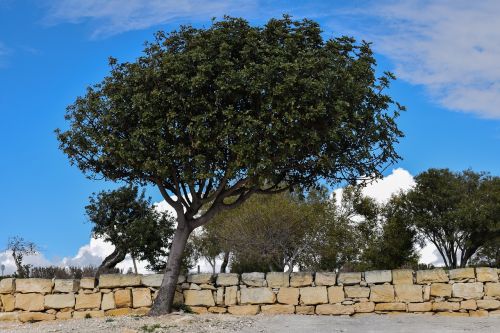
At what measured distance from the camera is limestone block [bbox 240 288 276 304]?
20.1 metres

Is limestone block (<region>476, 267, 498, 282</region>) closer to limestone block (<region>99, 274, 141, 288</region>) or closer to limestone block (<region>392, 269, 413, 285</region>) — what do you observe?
limestone block (<region>392, 269, 413, 285</region>)

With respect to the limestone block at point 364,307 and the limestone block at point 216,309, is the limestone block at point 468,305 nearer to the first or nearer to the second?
the limestone block at point 364,307

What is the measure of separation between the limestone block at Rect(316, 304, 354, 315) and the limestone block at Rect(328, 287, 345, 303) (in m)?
0.16

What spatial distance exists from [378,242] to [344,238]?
7.27 ft

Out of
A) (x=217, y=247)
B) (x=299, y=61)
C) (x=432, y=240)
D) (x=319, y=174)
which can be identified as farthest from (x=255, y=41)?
(x=217, y=247)

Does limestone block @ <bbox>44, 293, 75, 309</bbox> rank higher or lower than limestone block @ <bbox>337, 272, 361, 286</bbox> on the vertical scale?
lower

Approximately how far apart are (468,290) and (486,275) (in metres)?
0.83

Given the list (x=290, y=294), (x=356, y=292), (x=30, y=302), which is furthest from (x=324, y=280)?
(x=30, y=302)

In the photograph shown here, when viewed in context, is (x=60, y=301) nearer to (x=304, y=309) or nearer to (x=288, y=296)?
(x=288, y=296)

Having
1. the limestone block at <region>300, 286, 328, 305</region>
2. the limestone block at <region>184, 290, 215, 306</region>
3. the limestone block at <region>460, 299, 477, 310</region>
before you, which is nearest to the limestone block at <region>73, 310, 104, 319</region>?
the limestone block at <region>184, 290, 215, 306</region>

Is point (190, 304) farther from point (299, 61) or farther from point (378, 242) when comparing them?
point (378, 242)

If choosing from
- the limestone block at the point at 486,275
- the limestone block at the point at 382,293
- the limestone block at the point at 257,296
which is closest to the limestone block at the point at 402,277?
the limestone block at the point at 382,293

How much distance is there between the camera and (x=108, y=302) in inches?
797

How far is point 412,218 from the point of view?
38.0 metres
